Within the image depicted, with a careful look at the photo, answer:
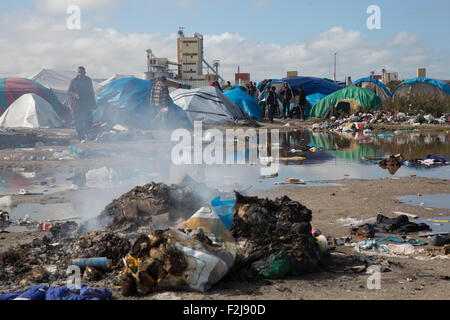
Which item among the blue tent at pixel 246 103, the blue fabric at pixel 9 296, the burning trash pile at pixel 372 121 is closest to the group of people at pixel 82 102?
the burning trash pile at pixel 372 121

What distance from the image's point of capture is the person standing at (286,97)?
2488cm

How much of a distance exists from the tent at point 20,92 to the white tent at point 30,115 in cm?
110

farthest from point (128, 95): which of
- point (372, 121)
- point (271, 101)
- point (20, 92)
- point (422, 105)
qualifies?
point (422, 105)

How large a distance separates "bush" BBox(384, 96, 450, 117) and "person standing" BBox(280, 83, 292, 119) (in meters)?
4.82

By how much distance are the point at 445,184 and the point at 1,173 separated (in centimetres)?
811

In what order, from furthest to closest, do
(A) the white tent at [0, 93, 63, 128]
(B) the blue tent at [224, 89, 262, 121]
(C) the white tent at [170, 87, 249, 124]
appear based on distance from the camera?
(B) the blue tent at [224, 89, 262, 121] < (C) the white tent at [170, 87, 249, 124] < (A) the white tent at [0, 93, 63, 128]

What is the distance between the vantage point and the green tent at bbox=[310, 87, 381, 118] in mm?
24406

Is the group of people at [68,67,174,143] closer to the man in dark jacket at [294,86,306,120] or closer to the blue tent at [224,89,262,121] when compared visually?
the blue tent at [224,89,262,121]

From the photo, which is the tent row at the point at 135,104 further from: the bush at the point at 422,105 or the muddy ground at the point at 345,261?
the muddy ground at the point at 345,261

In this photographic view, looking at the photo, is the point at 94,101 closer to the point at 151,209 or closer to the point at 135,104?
the point at 135,104

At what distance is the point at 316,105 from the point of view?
25641mm

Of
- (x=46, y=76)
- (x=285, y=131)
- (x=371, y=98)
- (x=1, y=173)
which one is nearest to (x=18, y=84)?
(x=46, y=76)

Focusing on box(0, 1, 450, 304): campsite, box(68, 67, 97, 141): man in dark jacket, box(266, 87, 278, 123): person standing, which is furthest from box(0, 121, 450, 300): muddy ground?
box(266, 87, 278, 123): person standing

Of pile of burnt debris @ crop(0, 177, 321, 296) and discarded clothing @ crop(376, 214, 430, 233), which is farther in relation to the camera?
discarded clothing @ crop(376, 214, 430, 233)
